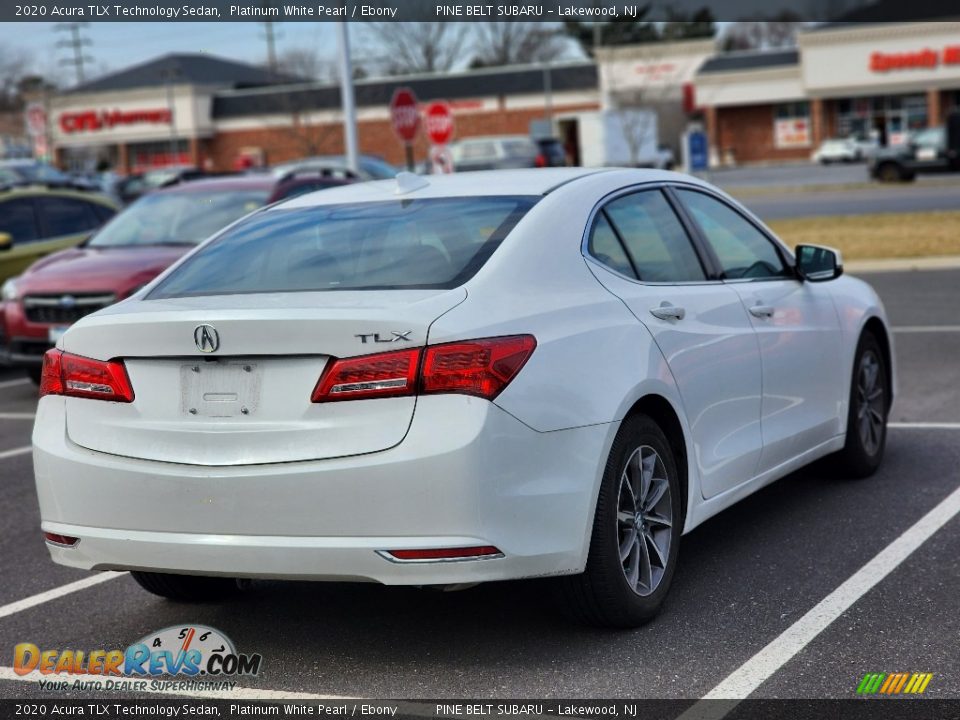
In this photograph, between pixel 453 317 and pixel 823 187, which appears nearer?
pixel 453 317

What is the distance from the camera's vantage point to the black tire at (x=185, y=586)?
5.30 m

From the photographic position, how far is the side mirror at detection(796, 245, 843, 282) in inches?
256

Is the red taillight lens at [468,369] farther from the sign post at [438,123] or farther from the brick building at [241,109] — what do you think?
the brick building at [241,109]

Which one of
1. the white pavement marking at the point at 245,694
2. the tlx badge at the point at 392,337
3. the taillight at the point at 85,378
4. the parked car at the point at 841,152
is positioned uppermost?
the tlx badge at the point at 392,337

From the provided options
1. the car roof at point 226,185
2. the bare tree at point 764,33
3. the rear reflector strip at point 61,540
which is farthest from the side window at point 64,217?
the bare tree at point 764,33

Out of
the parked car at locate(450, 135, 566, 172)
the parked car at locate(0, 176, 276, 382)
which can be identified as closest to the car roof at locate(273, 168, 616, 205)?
the parked car at locate(0, 176, 276, 382)

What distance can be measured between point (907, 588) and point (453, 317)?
2118mm

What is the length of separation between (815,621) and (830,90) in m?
67.6

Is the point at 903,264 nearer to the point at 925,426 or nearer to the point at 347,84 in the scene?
the point at 347,84

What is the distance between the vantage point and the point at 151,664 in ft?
15.7

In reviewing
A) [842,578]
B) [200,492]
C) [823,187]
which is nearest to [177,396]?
[200,492]

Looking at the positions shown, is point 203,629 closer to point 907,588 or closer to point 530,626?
point 530,626

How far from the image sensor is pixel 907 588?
5176mm

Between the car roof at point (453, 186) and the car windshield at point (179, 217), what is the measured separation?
631 cm
